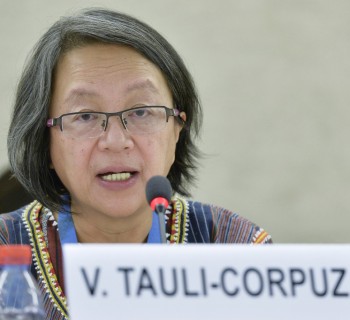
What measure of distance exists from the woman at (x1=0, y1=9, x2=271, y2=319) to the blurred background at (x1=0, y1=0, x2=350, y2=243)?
1849 mm

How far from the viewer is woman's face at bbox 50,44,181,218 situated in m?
2.02

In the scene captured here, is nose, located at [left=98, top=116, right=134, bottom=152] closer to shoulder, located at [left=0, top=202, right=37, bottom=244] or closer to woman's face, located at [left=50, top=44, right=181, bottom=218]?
woman's face, located at [left=50, top=44, right=181, bottom=218]

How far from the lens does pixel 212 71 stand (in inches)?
164

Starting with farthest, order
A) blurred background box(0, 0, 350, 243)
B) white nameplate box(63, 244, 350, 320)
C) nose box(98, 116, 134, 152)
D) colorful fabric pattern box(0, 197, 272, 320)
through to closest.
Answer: blurred background box(0, 0, 350, 243) < colorful fabric pattern box(0, 197, 272, 320) < nose box(98, 116, 134, 152) < white nameplate box(63, 244, 350, 320)

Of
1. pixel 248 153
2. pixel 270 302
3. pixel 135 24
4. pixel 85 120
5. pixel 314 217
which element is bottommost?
pixel 314 217

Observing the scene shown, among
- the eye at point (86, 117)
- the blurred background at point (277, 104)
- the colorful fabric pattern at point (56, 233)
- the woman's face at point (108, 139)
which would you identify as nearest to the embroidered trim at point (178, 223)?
the colorful fabric pattern at point (56, 233)

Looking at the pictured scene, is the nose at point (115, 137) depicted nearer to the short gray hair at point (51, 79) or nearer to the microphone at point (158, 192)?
the short gray hair at point (51, 79)

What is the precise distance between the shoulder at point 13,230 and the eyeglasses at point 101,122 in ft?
0.91

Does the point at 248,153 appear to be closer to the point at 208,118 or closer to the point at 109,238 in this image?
the point at 208,118

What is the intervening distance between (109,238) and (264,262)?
921 millimetres

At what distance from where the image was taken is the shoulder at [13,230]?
7.22 feet

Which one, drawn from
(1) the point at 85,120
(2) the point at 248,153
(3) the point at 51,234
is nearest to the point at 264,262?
(1) the point at 85,120

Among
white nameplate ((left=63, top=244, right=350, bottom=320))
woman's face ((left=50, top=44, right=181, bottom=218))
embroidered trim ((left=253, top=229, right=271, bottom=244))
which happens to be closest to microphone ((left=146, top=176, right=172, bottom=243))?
white nameplate ((left=63, top=244, right=350, bottom=320))

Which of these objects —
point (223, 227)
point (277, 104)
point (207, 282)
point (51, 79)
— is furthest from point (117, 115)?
point (277, 104)
